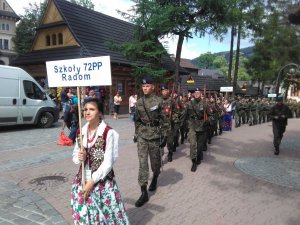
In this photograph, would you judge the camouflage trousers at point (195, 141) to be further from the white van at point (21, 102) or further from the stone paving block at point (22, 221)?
the white van at point (21, 102)

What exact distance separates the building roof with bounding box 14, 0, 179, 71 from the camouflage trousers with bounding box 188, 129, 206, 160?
15.5m

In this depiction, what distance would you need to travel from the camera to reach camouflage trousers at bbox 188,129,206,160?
318 inches

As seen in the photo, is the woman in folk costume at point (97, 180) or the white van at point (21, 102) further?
the white van at point (21, 102)

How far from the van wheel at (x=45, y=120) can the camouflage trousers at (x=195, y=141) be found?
8.74 meters

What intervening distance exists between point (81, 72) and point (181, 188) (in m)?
3.50

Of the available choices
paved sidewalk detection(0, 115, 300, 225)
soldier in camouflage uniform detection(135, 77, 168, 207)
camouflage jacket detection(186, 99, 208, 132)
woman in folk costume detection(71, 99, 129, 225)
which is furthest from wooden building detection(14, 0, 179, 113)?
woman in folk costume detection(71, 99, 129, 225)

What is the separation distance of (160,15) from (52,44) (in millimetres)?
9883

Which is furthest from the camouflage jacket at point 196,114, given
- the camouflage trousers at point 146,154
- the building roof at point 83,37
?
the building roof at point 83,37

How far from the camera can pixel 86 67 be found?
393cm

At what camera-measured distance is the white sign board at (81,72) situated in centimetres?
384

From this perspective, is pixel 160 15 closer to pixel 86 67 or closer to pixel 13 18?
pixel 86 67

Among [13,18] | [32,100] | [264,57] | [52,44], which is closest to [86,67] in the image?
[32,100]

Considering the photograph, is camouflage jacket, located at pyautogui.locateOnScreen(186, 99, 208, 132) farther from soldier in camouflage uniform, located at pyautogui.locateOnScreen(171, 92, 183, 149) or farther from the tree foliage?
the tree foliage

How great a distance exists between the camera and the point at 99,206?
11.4ft
